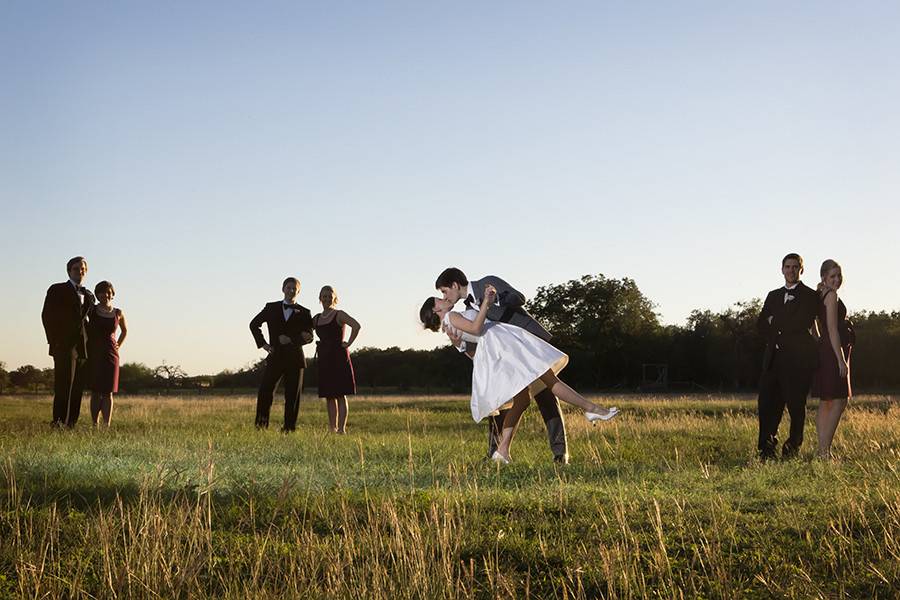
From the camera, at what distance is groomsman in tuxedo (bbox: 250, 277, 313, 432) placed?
633 inches

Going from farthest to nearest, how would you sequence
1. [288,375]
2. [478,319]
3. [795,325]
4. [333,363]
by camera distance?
1. [288,375]
2. [333,363]
3. [795,325]
4. [478,319]

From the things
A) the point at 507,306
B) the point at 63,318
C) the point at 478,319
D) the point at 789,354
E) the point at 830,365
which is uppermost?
the point at 63,318

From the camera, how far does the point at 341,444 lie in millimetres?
12945

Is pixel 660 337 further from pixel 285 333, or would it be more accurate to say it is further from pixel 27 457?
pixel 27 457

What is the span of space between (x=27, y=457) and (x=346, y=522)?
5513mm

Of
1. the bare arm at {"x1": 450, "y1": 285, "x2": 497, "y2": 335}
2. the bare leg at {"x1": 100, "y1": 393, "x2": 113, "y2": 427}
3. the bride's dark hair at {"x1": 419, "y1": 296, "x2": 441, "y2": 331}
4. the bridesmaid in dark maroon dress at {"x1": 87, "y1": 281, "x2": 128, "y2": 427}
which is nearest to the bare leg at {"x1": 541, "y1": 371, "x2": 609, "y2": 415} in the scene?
the bare arm at {"x1": 450, "y1": 285, "x2": 497, "y2": 335}

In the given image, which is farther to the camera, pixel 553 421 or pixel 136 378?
pixel 136 378

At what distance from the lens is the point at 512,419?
35.4 feet

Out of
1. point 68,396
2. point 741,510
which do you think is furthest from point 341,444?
point 741,510

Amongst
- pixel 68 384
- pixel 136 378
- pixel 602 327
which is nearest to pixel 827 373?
pixel 68 384

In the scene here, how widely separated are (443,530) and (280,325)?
33.0 feet

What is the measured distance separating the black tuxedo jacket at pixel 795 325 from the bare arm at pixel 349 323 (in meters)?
6.55

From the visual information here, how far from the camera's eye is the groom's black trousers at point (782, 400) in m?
11.8

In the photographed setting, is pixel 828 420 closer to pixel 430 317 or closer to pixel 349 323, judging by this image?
pixel 430 317
